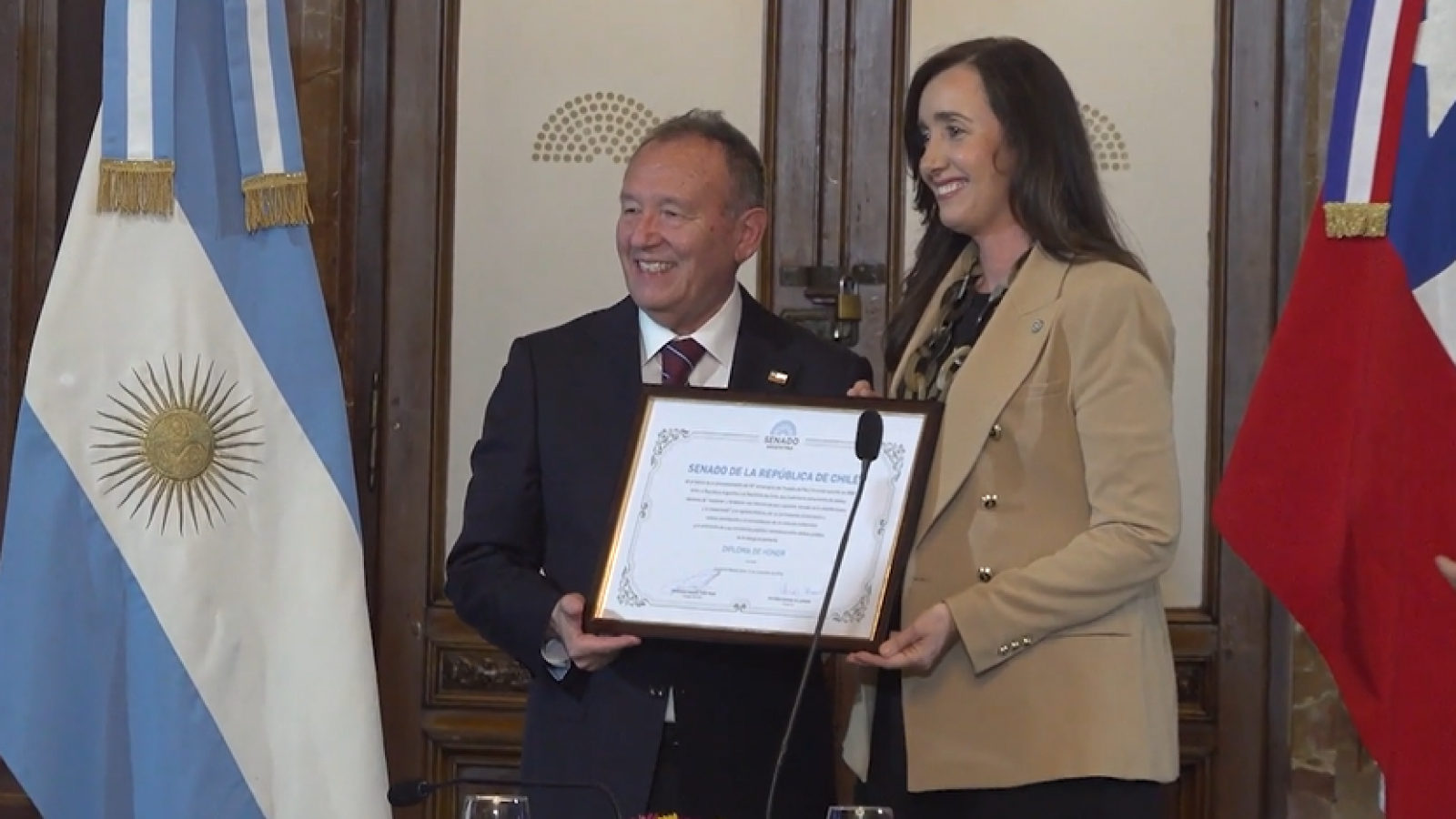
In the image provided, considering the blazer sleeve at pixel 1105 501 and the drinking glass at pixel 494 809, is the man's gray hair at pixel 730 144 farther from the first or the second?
the drinking glass at pixel 494 809

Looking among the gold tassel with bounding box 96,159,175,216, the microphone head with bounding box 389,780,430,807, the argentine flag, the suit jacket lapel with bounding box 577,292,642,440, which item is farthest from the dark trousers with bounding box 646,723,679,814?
the gold tassel with bounding box 96,159,175,216

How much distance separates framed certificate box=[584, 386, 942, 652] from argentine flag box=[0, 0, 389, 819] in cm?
97

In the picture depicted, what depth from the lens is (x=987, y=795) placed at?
2.46 metres

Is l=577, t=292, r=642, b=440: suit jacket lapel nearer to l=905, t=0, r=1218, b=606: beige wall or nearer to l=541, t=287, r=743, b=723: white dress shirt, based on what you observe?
l=541, t=287, r=743, b=723: white dress shirt

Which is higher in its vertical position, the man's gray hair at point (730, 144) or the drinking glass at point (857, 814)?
the man's gray hair at point (730, 144)

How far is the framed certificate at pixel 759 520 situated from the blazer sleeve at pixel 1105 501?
17 cm

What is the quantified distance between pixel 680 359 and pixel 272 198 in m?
0.88

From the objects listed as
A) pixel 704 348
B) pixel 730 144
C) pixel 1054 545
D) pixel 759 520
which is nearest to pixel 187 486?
pixel 704 348

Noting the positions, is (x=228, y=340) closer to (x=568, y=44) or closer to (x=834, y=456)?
(x=568, y=44)

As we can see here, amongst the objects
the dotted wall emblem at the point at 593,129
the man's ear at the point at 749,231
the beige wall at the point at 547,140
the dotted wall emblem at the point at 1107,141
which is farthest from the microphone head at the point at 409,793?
the dotted wall emblem at the point at 1107,141

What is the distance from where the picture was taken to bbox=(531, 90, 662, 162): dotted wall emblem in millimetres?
3744

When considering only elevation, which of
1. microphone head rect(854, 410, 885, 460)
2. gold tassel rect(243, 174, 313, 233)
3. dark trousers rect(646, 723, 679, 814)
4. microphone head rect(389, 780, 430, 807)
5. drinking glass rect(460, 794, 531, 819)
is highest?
gold tassel rect(243, 174, 313, 233)

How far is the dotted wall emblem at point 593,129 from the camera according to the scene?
374cm

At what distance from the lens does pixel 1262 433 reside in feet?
8.52
